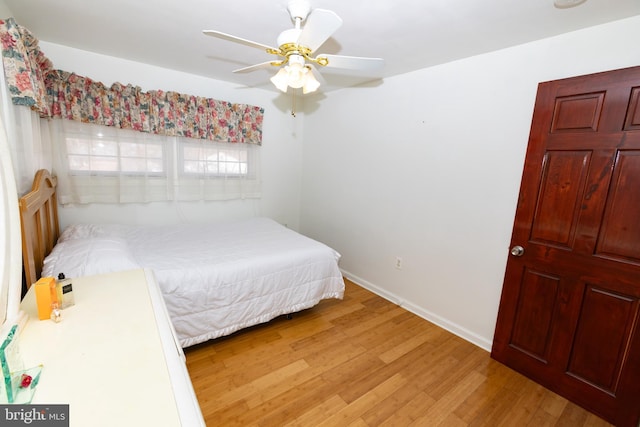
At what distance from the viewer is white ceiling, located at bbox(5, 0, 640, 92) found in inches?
62.2

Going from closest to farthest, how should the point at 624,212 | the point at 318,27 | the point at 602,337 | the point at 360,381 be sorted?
1. the point at 318,27
2. the point at 624,212
3. the point at 602,337
4. the point at 360,381

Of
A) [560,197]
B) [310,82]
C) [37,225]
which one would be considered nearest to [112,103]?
[37,225]

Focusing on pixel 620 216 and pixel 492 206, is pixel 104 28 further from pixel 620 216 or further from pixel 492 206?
pixel 620 216

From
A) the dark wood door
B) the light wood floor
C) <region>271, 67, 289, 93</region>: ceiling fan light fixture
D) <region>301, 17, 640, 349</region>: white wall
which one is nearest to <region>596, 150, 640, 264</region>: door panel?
the dark wood door

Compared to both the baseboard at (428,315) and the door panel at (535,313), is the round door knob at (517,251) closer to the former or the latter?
the door panel at (535,313)

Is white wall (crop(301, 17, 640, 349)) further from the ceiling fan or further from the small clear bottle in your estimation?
the small clear bottle

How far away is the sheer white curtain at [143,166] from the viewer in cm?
259

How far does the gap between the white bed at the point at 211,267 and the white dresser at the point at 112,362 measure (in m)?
0.59

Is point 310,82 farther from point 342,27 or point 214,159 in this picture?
point 214,159

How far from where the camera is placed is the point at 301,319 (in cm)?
256

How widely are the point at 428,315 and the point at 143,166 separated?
334 cm

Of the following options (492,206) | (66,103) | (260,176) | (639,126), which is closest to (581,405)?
(492,206)

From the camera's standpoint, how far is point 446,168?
7.98 ft

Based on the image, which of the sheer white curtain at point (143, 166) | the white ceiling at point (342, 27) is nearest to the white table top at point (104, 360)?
the white ceiling at point (342, 27)
